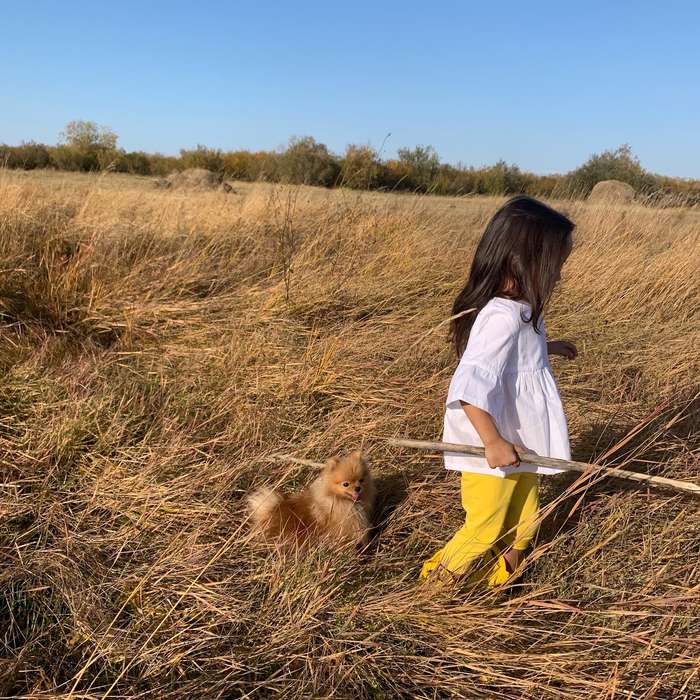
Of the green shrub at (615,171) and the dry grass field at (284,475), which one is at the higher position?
the green shrub at (615,171)

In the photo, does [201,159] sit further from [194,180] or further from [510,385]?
[510,385]

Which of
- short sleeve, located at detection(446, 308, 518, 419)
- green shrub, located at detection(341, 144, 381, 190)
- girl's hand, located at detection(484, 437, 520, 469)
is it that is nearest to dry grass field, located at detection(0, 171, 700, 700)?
girl's hand, located at detection(484, 437, 520, 469)

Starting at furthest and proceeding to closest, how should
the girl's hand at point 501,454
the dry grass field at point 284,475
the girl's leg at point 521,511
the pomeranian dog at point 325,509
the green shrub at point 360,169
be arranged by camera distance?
the green shrub at point 360,169 < the pomeranian dog at point 325,509 < the girl's leg at point 521,511 < the girl's hand at point 501,454 < the dry grass field at point 284,475

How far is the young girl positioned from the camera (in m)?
1.86

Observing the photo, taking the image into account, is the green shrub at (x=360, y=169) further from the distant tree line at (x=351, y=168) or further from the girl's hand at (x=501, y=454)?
the girl's hand at (x=501, y=454)

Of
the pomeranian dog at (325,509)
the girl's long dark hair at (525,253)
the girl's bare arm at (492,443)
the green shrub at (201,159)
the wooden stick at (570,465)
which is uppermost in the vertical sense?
the green shrub at (201,159)

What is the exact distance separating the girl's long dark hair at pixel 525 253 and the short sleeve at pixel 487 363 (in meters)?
0.11

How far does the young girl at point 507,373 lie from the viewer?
1.86 metres

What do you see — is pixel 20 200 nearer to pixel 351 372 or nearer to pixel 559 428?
pixel 351 372

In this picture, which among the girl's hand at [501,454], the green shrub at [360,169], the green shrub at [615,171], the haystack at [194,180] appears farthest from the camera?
the green shrub at [615,171]

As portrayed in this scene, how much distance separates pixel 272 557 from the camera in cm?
201

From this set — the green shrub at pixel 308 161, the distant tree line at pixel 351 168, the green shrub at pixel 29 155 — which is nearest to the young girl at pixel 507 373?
the distant tree line at pixel 351 168

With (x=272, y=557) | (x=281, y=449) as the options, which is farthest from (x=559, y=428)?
(x=281, y=449)

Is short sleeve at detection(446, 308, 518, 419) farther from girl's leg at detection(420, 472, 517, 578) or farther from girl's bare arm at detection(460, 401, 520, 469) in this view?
girl's leg at detection(420, 472, 517, 578)
